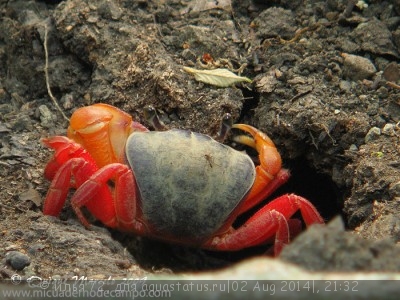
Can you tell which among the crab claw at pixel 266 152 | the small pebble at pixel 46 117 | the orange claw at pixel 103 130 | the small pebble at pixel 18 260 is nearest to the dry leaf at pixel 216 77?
the crab claw at pixel 266 152

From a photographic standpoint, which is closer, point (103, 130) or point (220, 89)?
point (103, 130)

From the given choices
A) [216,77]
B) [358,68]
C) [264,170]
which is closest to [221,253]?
[264,170]

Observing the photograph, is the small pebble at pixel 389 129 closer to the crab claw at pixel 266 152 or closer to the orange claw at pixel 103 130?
the crab claw at pixel 266 152

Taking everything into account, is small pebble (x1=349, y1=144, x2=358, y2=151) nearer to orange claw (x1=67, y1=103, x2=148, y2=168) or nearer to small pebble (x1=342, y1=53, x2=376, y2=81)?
small pebble (x1=342, y1=53, x2=376, y2=81)

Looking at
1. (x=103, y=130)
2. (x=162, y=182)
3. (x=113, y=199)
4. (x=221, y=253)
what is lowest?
(x=221, y=253)

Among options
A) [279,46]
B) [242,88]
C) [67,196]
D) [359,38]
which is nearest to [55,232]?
[67,196]

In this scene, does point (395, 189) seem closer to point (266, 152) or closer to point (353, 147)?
point (353, 147)

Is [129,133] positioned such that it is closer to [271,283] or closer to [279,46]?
[279,46]
